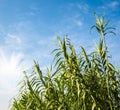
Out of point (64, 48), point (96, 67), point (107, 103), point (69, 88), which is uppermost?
point (64, 48)

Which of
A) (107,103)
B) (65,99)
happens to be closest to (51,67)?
(65,99)

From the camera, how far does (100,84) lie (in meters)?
4.47

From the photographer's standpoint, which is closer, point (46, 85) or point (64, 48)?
point (64, 48)

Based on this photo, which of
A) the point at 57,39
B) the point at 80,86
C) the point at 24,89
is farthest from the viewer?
the point at 24,89

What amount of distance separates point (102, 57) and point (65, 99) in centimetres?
83

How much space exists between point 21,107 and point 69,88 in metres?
1.68

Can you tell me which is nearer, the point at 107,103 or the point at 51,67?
the point at 107,103

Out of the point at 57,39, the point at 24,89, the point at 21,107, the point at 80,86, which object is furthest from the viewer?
the point at 21,107

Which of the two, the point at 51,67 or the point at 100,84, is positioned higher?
the point at 51,67

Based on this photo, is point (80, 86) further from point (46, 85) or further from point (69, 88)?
point (46, 85)

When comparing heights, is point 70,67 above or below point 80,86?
above

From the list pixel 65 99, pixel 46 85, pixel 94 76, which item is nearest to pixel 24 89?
pixel 46 85

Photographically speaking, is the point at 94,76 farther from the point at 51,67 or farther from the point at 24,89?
the point at 24,89

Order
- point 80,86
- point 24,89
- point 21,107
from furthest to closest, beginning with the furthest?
point 21,107 < point 24,89 < point 80,86
